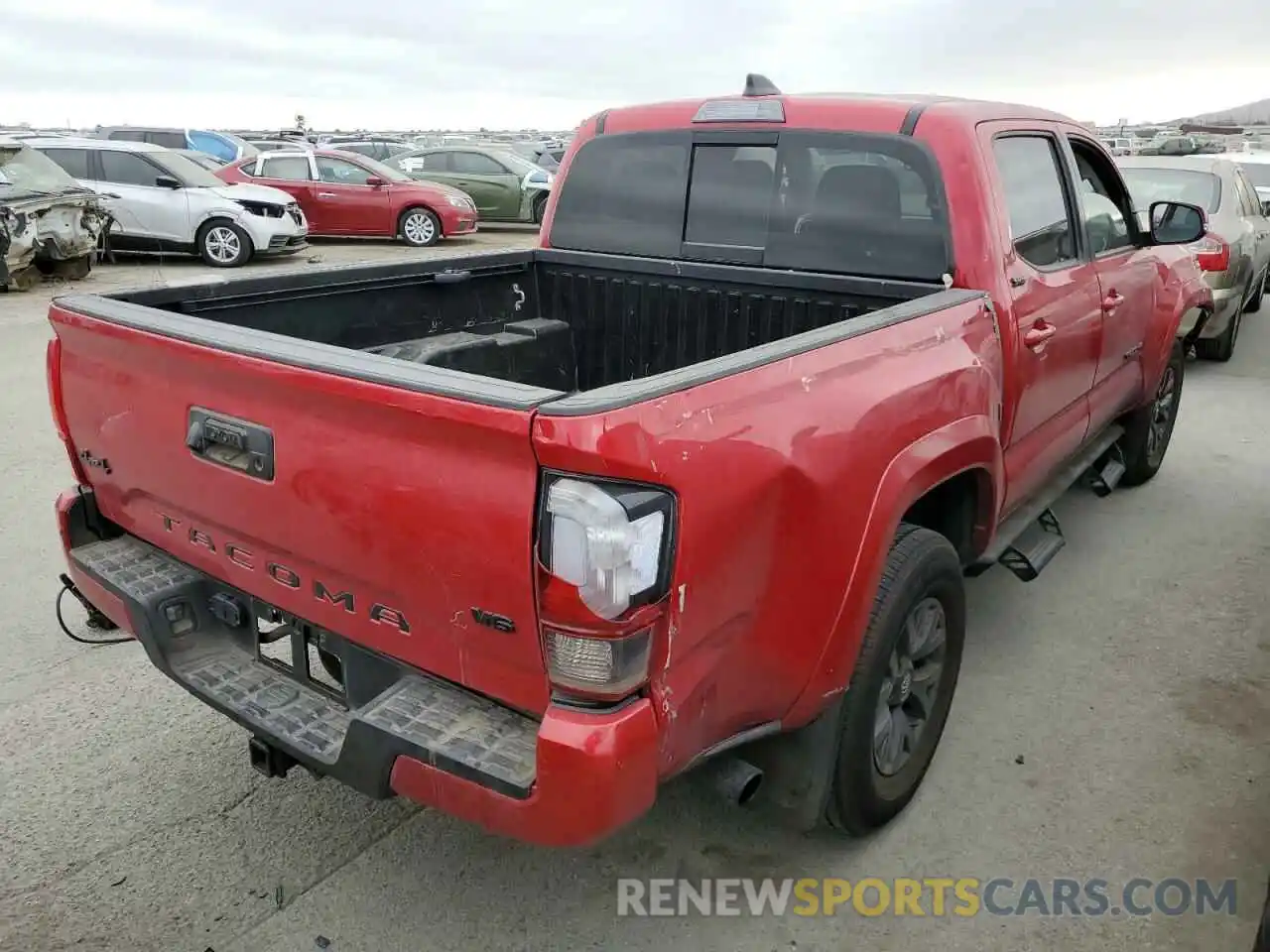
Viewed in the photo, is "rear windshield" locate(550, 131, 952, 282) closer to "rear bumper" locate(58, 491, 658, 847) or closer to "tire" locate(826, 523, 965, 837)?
"tire" locate(826, 523, 965, 837)

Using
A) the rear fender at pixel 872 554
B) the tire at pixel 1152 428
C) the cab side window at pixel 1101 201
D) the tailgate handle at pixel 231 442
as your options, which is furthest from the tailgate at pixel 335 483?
the tire at pixel 1152 428

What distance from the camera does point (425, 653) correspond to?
6.88ft

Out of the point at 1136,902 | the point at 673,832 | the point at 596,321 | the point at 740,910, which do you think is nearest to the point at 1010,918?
the point at 1136,902

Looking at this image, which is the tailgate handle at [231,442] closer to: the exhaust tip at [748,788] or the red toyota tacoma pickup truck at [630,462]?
the red toyota tacoma pickup truck at [630,462]

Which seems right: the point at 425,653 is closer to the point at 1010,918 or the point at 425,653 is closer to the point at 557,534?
the point at 557,534

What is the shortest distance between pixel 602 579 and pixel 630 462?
21 centimetres

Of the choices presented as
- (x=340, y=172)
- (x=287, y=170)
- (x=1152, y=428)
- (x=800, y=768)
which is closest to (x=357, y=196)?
(x=340, y=172)

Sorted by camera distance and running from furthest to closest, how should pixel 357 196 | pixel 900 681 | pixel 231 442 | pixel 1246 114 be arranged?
pixel 1246 114 < pixel 357 196 < pixel 900 681 < pixel 231 442

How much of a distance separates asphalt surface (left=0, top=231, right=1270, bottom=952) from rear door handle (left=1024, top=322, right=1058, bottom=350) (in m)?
1.26

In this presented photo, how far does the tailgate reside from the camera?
6.10 feet

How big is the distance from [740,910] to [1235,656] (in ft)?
7.99

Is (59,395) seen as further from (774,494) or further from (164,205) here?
(164,205)

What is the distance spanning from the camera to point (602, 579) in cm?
175

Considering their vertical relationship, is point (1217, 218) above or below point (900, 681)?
above
